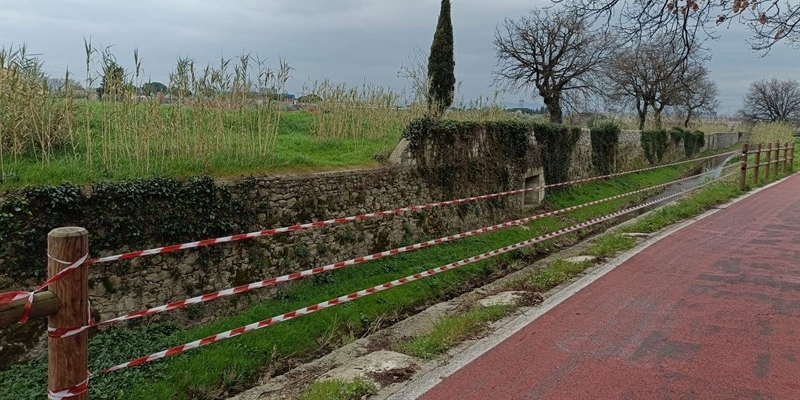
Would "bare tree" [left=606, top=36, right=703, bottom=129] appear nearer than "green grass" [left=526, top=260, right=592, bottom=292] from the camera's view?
No

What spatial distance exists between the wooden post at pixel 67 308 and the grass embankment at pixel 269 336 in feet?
8.31

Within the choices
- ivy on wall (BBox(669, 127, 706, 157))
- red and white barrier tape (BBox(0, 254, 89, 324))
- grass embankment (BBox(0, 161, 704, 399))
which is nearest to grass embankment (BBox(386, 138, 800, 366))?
grass embankment (BBox(0, 161, 704, 399))

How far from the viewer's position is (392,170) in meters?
10.4

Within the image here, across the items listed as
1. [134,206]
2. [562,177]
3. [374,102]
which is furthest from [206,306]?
[562,177]

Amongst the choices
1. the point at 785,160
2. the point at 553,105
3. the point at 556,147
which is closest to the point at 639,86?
the point at 553,105

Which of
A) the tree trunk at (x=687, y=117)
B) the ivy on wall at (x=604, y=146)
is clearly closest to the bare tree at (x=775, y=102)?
the tree trunk at (x=687, y=117)

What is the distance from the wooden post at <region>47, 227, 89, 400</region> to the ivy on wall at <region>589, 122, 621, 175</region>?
18.9 meters

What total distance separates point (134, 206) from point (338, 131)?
6.75 metres

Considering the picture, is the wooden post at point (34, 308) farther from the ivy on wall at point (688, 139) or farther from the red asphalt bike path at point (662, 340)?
the ivy on wall at point (688, 139)

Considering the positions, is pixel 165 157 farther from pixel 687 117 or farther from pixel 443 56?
pixel 687 117

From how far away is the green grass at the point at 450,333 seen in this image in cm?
469

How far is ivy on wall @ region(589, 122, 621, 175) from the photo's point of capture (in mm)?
19844

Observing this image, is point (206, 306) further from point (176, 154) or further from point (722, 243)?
point (722, 243)

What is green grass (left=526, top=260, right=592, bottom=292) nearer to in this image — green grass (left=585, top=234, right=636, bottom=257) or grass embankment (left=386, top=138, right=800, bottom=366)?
grass embankment (left=386, top=138, right=800, bottom=366)
